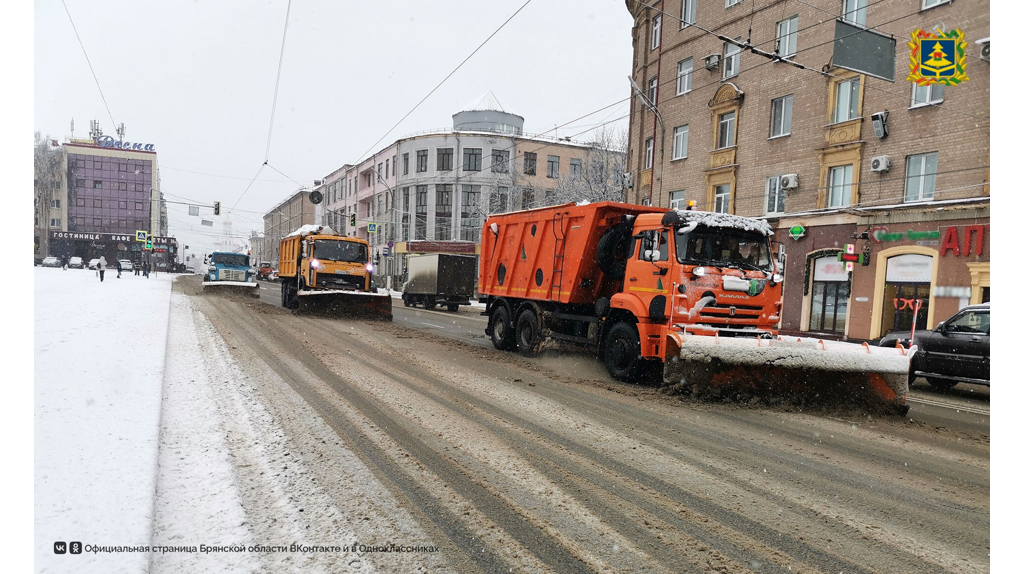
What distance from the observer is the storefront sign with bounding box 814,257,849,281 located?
19047mm

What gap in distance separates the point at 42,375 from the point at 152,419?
1.70 metres

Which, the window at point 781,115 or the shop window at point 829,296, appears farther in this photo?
the window at point 781,115

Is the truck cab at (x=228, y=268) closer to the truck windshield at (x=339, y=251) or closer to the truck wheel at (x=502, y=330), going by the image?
the truck windshield at (x=339, y=251)

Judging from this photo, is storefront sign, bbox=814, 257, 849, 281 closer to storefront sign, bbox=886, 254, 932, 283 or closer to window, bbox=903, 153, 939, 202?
storefront sign, bbox=886, 254, 932, 283

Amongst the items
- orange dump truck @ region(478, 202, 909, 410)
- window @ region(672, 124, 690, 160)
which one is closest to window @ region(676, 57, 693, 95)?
window @ region(672, 124, 690, 160)

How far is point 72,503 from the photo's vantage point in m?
3.12

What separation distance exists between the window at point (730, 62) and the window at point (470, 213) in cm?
3167

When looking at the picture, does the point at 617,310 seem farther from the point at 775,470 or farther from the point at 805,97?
the point at 805,97

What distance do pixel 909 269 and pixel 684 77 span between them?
1351 cm

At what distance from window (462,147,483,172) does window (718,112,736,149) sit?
1269 inches

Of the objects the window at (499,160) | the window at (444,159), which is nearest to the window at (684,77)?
the window at (499,160)

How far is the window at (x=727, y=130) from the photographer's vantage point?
76.1 feet
